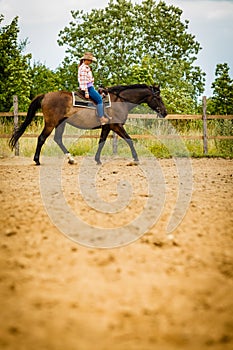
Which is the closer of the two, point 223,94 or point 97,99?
point 97,99

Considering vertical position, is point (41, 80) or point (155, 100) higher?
point (41, 80)

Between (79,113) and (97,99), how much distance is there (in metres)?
0.58

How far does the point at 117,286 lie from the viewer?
215 cm

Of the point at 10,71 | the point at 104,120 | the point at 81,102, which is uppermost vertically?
the point at 10,71

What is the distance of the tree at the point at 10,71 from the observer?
1788 cm

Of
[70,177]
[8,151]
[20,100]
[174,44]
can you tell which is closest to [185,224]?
[70,177]

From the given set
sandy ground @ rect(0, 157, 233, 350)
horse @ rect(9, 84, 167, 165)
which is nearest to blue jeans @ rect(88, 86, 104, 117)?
horse @ rect(9, 84, 167, 165)

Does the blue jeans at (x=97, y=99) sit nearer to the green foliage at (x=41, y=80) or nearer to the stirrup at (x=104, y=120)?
the stirrup at (x=104, y=120)

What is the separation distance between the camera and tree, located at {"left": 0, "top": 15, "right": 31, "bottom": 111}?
17875 mm

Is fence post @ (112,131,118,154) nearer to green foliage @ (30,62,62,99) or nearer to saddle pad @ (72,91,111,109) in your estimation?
saddle pad @ (72,91,111,109)

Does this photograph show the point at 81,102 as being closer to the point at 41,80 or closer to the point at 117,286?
the point at 117,286

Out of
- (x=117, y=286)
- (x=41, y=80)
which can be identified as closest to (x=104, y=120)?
(x=117, y=286)

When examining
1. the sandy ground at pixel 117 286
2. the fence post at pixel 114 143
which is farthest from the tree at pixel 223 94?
the sandy ground at pixel 117 286

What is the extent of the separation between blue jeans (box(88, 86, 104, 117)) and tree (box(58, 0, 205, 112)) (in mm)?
18623
